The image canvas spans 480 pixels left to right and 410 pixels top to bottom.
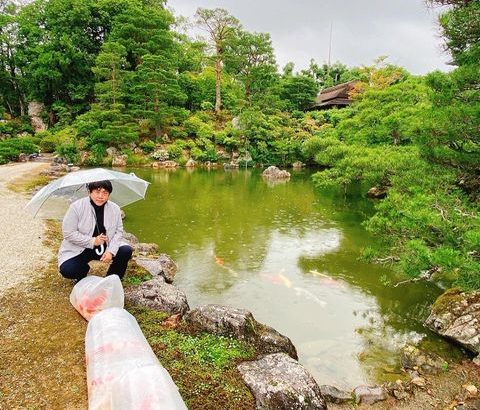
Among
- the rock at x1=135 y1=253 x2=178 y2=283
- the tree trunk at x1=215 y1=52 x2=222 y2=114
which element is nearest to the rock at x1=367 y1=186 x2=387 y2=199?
the rock at x1=135 y1=253 x2=178 y2=283

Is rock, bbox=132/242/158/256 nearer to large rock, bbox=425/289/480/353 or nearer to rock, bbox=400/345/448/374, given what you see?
rock, bbox=400/345/448/374

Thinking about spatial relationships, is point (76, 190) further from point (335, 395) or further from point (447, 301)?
point (447, 301)

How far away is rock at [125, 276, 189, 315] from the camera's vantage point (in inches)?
164

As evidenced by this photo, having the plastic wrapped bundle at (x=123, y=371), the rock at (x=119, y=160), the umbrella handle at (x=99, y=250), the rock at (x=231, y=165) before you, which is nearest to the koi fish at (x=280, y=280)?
the umbrella handle at (x=99, y=250)

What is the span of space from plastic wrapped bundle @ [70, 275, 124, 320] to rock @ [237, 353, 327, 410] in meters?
1.34

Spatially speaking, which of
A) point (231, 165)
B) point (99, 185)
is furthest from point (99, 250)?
point (231, 165)

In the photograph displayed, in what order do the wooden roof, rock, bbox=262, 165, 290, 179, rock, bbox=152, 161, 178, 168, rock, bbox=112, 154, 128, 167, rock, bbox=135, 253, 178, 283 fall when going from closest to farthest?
rock, bbox=135, 253, 178, 283 → rock, bbox=262, 165, 290, 179 → rock, bbox=112, 154, 128, 167 → rock, bbox=152, 161, 178, 168 → the wooden roof

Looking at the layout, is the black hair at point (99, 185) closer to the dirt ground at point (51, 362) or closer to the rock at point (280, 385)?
the dirt ground at point (51, 362)

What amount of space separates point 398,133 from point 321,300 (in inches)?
362

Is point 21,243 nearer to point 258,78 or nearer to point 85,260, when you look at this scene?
point 85,260

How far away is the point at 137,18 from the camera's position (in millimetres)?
26469

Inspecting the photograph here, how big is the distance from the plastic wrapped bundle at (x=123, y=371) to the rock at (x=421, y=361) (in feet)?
10.8

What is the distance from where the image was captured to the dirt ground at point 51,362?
2.63 metres

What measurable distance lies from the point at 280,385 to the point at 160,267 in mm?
3568
